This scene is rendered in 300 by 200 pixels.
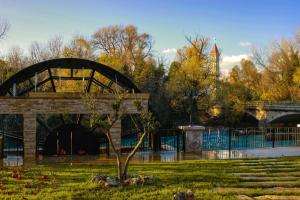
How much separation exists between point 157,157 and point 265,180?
467 cm

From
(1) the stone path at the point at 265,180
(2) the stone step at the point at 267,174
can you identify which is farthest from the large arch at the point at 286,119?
(2) the stone step at the point at 267,174

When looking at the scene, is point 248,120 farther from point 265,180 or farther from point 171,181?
point 171,181

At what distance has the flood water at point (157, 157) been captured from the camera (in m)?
11.4

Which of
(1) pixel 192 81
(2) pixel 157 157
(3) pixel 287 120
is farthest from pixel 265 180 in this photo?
(3) pixel 287 120

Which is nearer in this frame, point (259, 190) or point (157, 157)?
point (259, 190)

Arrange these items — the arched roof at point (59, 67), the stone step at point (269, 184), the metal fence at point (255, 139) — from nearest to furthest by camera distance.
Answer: the stone step at point (269, 184), the arched roof at point (59, 67), the metal fence at point (255, 139)

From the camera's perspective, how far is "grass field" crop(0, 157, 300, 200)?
22.9ft

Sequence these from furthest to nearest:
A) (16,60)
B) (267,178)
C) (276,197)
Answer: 1. (16,60)
2. (267,178)
3. (276,197)

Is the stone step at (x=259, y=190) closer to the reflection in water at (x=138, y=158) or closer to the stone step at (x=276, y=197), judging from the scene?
the stone step at (x=276, y=197)

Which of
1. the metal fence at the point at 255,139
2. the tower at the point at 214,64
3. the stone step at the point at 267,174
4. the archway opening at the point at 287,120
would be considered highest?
the tower at the point at 214,64

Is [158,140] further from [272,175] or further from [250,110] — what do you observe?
[250,110]

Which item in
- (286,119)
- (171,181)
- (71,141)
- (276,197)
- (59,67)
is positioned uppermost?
A: (59,67)

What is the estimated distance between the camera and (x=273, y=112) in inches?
1687

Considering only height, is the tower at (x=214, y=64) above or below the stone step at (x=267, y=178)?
above
